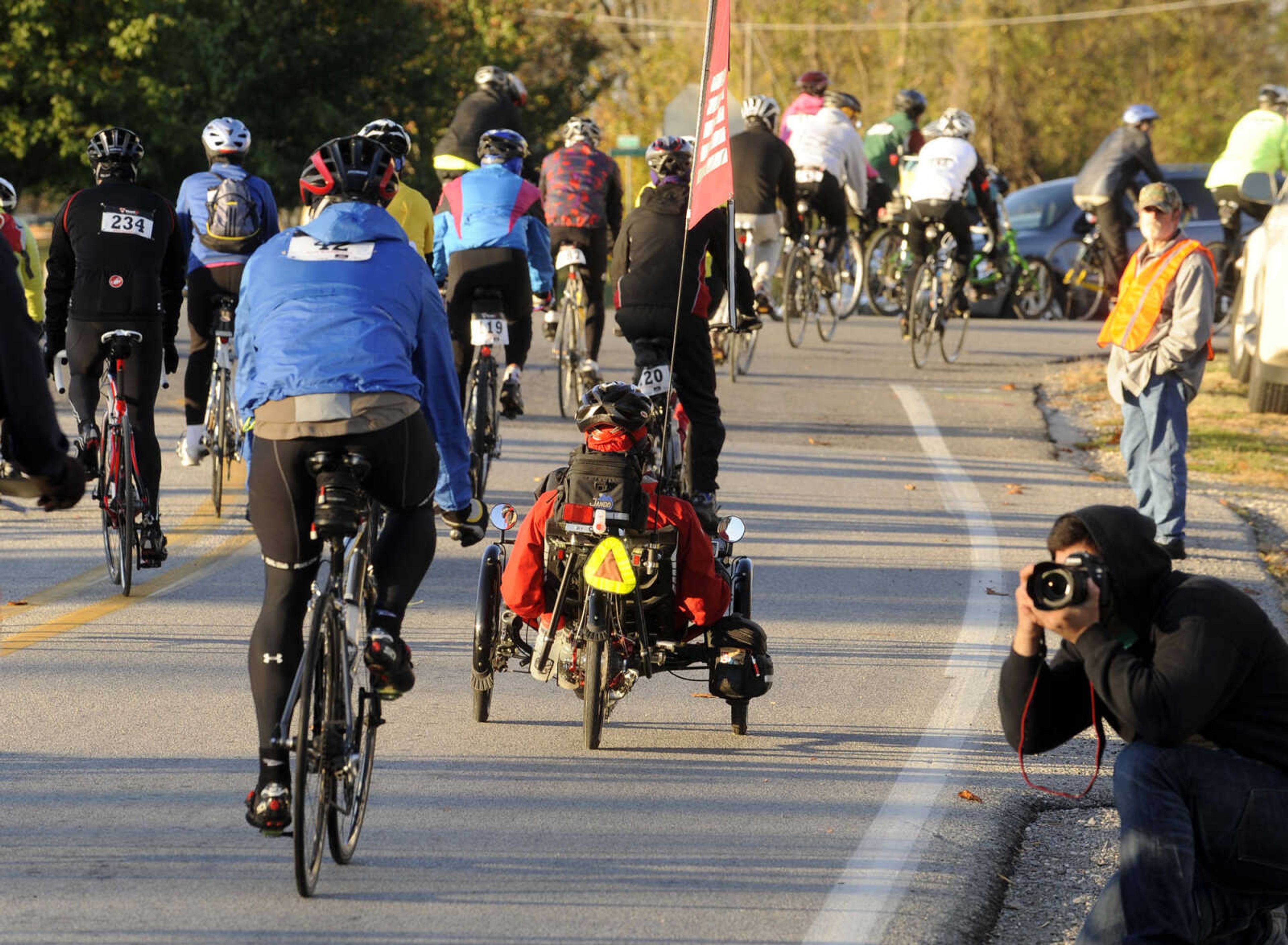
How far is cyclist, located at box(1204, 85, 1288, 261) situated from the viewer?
17.6 metres

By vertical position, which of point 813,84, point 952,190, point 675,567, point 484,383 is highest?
point 813,84

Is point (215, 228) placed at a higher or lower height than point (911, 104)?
lower

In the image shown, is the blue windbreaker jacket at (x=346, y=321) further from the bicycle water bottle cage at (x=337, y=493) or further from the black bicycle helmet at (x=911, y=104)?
the black bicycle helmet at (x=911, y=104)

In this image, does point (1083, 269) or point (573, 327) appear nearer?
point (573, 327)

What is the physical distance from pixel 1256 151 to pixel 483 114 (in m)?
8.00

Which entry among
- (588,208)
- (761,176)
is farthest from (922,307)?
(588,208)

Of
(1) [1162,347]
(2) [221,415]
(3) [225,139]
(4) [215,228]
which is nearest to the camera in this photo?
(1) [1162,347]

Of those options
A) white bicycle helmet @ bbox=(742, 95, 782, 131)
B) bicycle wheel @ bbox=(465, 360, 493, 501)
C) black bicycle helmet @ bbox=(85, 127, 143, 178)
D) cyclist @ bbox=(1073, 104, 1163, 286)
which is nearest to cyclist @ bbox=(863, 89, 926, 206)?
cyclist @ bbox=(1073, 104, 1163, 286)

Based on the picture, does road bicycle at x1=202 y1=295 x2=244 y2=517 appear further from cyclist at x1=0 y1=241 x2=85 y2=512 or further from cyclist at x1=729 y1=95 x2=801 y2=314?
cyclist at x1=0 y1=241 x2=85 y2=512

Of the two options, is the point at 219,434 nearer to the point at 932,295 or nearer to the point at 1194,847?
the point at 1194,847

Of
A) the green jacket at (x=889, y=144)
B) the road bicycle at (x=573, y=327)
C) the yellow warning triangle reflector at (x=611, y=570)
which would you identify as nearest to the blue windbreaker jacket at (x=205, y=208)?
the road bicycle at (x=573, y=327)

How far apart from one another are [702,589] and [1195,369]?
14.6 ft

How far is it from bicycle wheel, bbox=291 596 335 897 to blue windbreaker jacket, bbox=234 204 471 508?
0.58m

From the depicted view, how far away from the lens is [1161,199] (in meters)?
9.55
